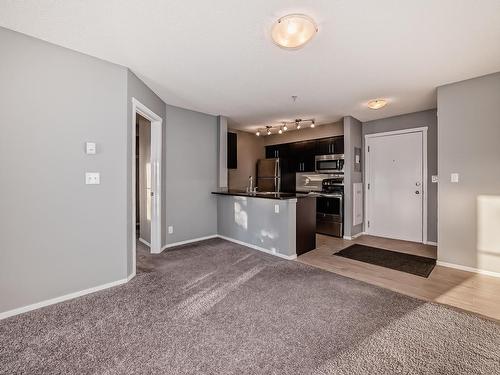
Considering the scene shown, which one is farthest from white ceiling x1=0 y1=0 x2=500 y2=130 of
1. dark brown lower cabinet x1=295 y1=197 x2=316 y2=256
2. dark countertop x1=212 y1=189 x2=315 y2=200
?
dark brown lower cabinet x1=295 y1=197 x2=316 y2=256

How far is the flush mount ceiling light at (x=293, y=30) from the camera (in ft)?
6.00

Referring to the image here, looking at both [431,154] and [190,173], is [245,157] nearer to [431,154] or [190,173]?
[190,173]

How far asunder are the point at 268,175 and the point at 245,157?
804mm

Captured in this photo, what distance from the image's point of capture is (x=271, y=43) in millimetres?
2186

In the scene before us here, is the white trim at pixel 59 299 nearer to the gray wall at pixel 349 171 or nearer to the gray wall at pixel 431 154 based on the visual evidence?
the gray wall at pixel 349 171

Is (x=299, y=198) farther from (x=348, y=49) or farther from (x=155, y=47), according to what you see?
(x=155, y=47)

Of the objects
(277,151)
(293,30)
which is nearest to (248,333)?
(293,30)

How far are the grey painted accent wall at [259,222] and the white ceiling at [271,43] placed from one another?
1.75 m

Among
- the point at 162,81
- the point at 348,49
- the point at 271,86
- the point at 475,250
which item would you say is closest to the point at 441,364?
the point at 475,250

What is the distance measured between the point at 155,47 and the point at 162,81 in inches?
32.9

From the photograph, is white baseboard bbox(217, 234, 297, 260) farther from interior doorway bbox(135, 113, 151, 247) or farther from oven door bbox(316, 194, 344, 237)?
oven door bbox(316, 194, 344, 237)

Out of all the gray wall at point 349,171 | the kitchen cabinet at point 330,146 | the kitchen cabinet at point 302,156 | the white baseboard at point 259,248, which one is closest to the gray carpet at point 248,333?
the white baseboard at point 259,248

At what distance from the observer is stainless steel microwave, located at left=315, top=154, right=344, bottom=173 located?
5.03 metres

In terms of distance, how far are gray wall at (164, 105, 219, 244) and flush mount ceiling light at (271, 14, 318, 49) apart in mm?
2631
